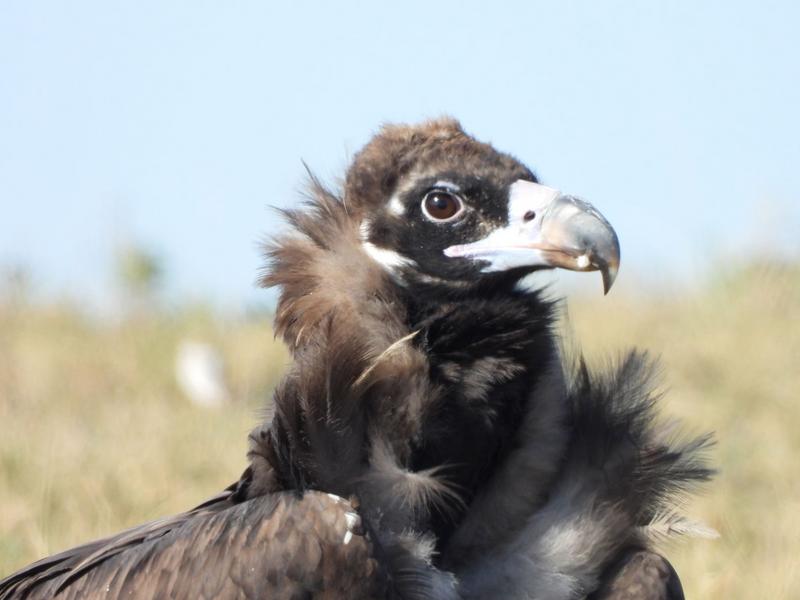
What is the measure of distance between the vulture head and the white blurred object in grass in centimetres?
406

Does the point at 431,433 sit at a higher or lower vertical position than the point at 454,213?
lower

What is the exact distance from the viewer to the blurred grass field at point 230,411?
21.7 feet

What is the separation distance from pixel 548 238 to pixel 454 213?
14.3 inches

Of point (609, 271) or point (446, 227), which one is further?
point (446, 227)

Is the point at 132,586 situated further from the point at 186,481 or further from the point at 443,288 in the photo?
the point at 186,481

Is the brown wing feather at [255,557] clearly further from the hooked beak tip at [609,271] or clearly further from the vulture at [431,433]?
the hooked beak tip at [609,271]

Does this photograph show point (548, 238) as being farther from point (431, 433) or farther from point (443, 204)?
point (431, 433)

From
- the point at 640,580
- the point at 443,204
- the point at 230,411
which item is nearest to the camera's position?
the point at 640,580

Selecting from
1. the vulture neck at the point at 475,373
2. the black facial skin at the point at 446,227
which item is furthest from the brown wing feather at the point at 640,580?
the black facial skin at the point at 446,227

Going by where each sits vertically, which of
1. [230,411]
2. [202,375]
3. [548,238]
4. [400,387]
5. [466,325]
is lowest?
[230,411]

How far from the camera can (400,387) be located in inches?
174

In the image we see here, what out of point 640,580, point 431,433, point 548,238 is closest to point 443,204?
point 548,238

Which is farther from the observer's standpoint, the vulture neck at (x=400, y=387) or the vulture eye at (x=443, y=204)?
the vulture eye at (x=443, y=204)

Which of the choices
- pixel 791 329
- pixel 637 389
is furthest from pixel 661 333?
pixel 637 389
